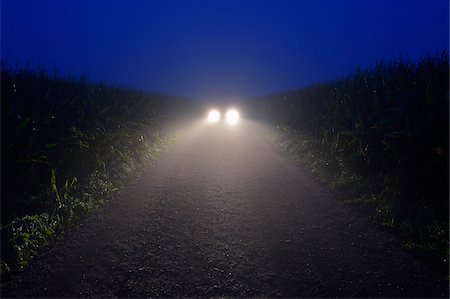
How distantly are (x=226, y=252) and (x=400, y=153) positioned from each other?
3.62 meters

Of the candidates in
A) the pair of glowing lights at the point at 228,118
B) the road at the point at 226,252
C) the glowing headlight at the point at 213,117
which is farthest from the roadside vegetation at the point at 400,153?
the glowing headlight at the point at 213,117

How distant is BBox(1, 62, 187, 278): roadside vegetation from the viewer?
4555 mm

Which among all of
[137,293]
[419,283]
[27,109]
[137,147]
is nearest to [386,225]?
[419,283]

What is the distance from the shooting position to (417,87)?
6.01 m

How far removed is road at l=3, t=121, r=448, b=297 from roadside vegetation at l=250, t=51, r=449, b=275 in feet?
1.38

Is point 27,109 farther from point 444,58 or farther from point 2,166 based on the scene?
point 444,58

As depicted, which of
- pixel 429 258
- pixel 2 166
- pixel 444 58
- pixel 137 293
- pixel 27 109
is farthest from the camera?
pixel 444 58

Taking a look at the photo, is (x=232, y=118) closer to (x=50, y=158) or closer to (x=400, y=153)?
(x=50, y=158)

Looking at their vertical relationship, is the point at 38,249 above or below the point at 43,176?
below

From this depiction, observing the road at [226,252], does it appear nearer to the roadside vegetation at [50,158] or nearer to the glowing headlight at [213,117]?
the roadside vegetation at [50,158]

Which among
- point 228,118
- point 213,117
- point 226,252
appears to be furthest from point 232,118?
point 226,252

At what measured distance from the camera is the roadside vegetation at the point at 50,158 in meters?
4.55

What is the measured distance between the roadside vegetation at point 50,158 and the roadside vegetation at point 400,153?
5178mm

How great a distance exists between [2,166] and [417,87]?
7.79 metres
